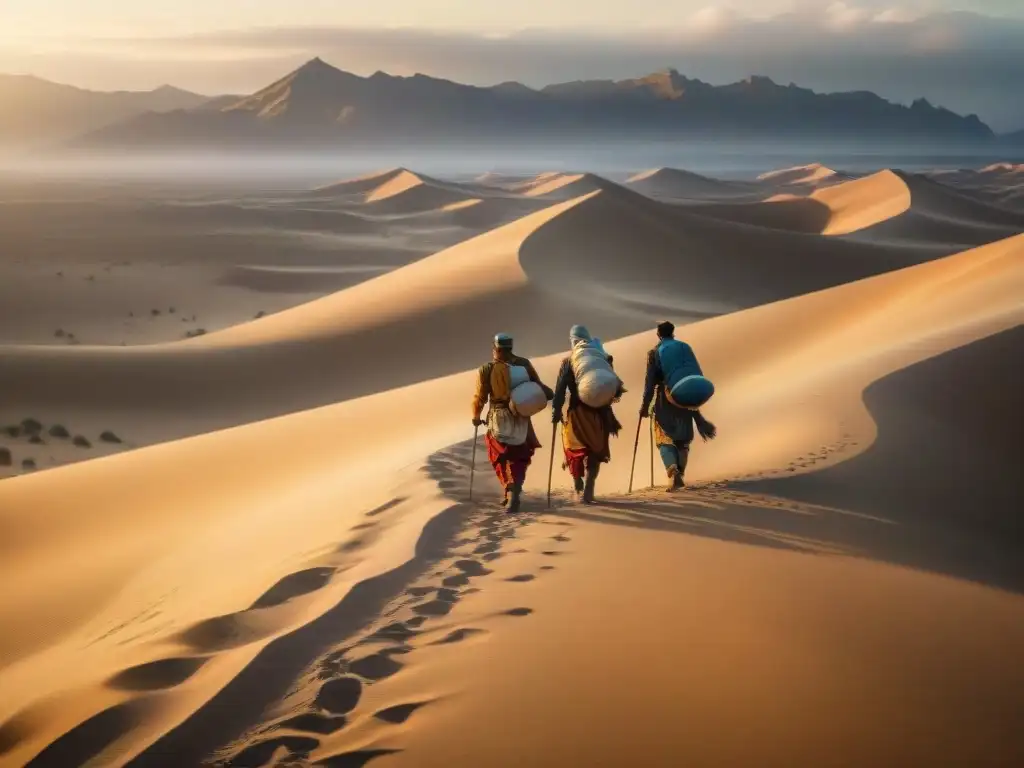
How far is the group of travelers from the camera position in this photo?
682 cm

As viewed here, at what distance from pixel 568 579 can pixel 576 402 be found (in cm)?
231

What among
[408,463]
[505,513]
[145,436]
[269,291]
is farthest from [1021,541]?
[269,291]

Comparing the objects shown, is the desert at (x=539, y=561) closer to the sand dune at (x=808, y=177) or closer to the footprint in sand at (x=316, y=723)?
the footprint in sand at (x=316, y=723)

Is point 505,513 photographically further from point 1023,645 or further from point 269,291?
point 269,291

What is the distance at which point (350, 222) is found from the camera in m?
83.2

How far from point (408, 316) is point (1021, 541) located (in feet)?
67.9

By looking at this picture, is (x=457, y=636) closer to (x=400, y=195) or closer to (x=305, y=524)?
(x=305, y=524)

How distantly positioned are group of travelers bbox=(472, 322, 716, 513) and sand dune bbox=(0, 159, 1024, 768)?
427 mm

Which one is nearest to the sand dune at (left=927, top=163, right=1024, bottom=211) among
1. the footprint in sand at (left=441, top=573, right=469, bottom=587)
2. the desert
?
the desert

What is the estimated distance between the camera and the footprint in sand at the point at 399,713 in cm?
367

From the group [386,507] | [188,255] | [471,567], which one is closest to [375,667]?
[471,567]

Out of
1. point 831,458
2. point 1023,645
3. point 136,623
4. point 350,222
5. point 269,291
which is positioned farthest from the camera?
point 350,222

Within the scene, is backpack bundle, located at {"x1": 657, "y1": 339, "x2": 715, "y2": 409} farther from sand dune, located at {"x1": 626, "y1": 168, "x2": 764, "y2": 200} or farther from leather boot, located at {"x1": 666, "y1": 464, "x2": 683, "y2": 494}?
sand dune, located at {"x1": 626, "y1": 168, "x2": 764, "y2": 200}

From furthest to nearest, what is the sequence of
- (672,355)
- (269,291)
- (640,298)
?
1. (269,291)
2. (640,298)
3. (672,355)
